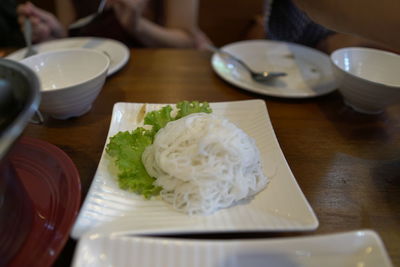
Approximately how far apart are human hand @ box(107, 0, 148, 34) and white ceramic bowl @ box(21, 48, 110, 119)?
28.3 inches

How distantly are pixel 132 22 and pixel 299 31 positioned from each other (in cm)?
109

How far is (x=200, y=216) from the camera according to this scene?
2.23 ft

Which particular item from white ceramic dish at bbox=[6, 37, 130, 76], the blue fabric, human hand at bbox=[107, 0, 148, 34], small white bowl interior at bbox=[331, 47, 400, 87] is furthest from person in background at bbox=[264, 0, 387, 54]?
white ceramic dish at bbox=[6, 37, 130, 76]

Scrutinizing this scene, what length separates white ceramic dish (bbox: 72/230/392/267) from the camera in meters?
0.54

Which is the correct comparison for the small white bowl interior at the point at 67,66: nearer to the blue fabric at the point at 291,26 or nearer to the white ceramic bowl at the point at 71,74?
the white ceramic bowl at the point at 71,74

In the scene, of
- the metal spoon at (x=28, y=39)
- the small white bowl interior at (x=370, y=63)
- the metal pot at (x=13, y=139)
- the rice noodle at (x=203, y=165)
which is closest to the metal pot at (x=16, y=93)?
the metal pot at (x=13, y=139)

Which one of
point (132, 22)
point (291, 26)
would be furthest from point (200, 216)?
point (291, 26)

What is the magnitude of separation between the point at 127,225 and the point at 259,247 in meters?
0.30

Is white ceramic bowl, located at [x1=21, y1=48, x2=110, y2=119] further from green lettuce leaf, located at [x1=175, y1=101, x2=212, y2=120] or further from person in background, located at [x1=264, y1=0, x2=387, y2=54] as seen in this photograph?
person in background, located at [x1=264, y1=0, x2=387, y2=54]

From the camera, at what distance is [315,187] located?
813 mm

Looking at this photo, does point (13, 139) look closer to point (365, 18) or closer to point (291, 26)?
point (365, 18)

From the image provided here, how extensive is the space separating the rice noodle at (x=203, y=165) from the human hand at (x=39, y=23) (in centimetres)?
133

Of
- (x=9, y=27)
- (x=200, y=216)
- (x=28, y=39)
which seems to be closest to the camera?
(x=200, y=216)

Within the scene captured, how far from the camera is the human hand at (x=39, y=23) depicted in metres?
1.59
